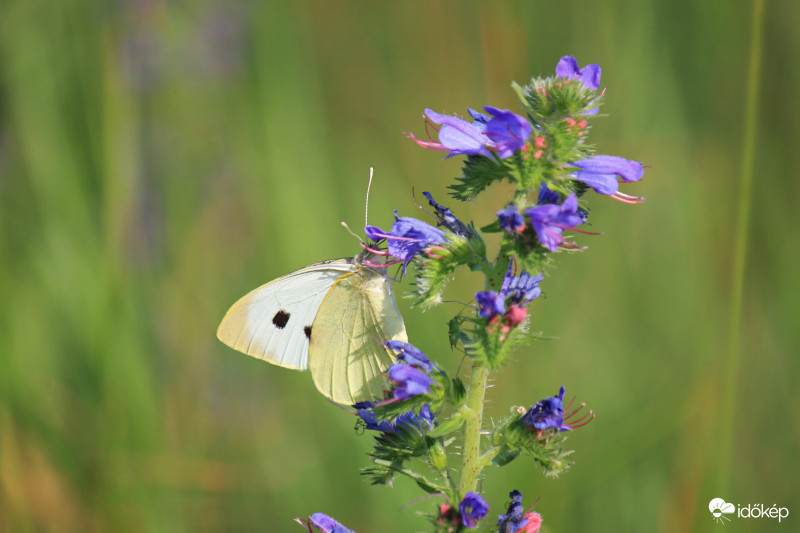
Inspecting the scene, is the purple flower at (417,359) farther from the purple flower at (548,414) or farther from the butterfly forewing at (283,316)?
the butterfly forewing at (283,316)

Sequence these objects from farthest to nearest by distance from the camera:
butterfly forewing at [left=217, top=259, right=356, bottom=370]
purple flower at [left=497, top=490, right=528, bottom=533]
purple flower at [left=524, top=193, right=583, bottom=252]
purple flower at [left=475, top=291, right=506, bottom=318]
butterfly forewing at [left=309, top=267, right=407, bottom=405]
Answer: butterfly forewing at [left=217, top=259, right=356, bottom=370], butterfly forewing at [left=309, top=267, right=407, bottom=405], purple flower at [left=497, top=490, right=528, bottom=533], purple flower at [left=475, top=291, right=506, bottom=318], purple flower at [left=524, top=193, right=583, bottom=252]

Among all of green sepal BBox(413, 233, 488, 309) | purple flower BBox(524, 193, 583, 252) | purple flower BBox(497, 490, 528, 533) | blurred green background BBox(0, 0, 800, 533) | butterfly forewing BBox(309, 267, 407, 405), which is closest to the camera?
purple flower BBox(524, 193, 583, 252)

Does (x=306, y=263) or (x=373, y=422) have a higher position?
(x=306, y=263)

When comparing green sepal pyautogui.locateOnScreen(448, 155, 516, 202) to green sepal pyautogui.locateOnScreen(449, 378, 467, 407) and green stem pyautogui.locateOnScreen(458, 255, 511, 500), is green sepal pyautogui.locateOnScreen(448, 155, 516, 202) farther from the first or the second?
green sepal pyautogui.locateOnScreen(449, 378, 467, 407)

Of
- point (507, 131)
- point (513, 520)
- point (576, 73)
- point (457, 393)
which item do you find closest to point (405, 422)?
point (457, 393)

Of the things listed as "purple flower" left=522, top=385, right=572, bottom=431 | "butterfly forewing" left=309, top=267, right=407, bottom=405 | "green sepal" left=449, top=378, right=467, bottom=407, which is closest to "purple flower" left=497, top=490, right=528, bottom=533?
"purple flower" left=522, top=385, right=572, bottom=431

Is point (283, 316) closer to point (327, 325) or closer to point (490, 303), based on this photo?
point (327, 325)

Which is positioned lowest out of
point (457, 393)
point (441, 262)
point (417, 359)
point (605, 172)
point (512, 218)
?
point (457, 393)

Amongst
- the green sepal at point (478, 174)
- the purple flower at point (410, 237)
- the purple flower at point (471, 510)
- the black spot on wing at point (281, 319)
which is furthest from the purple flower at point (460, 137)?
the black spot on wing at point (281, 319)
